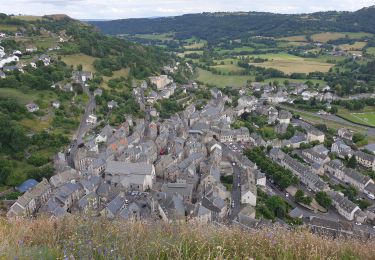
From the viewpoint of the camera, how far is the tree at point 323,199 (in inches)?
1167

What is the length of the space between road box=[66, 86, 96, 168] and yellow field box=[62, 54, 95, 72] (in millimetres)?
10441

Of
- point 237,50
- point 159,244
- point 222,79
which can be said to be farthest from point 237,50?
point 159,244

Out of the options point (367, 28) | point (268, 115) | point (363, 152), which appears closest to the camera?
point (363, 152)

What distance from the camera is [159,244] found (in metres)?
5.62

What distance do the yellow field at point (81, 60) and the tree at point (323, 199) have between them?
4737cm

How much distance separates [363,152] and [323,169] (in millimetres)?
7168

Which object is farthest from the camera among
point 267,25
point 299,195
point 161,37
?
point 161,37

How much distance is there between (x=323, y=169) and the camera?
37719mm

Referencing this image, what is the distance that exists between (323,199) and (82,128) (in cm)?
2874

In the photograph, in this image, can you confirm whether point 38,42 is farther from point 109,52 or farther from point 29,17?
point 29,17

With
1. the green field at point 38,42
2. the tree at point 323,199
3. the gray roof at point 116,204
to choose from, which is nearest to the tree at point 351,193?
the tree at point 323,199

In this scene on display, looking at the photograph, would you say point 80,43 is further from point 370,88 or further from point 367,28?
point 367,28

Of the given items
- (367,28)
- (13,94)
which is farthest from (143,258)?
(367,28)

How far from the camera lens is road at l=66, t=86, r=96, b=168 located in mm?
36675
